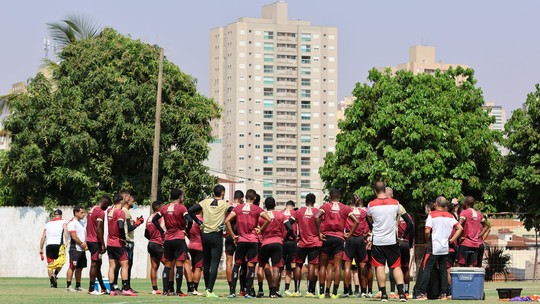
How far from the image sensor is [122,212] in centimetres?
2455

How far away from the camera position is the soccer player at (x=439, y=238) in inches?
898

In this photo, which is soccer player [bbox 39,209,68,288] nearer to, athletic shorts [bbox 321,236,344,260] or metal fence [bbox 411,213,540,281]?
athletic shorts [bbox 321,236,344,260]

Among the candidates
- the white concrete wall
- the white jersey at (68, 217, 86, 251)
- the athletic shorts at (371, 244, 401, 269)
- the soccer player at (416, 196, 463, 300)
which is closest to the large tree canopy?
the white concrete wall

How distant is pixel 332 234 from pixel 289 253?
3295mm

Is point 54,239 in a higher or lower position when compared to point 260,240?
lower

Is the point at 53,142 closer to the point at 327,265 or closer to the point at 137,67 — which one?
the point at 137,67

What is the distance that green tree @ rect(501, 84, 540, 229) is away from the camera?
48.6m

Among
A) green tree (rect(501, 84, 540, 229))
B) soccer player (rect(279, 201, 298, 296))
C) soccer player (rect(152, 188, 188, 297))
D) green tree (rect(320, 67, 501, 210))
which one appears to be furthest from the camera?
green tree (rect(320, 67, 501, 210))

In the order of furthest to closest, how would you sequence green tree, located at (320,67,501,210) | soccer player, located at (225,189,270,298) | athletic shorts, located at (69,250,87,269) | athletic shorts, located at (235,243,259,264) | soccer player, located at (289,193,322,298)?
green tree, located at (320,67,501,210)
athletic shorts, located at (69,250,87,269)
soccer player, located at (289,193,322,298)
athletic shorts, located at (235,243,259,264)
soccer player, located at (225,189,270,298)

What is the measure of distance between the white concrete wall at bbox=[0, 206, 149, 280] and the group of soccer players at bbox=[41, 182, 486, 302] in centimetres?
1941

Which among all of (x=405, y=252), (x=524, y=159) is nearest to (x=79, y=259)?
(x=405, y=252)

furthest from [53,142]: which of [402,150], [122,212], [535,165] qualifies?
[122,212]

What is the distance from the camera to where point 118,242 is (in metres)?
24.7

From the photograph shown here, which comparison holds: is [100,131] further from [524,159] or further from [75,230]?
[75,230]
